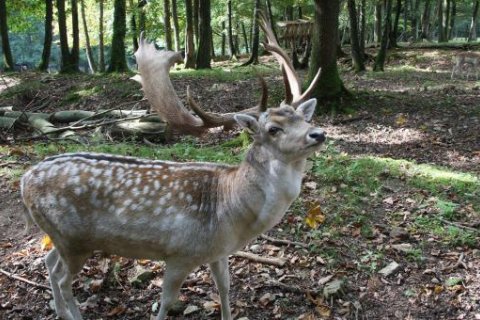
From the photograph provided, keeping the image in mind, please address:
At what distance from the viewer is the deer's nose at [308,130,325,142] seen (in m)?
3.62

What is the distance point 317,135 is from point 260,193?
64 centimetres

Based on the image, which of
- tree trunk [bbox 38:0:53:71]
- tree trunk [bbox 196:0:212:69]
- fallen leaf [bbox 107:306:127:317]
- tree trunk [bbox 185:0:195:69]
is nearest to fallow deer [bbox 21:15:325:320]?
fallen leaf [bbox 107:306:127:317]

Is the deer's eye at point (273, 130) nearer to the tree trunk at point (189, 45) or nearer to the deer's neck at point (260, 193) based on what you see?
the deer's neck at point (260, 193)

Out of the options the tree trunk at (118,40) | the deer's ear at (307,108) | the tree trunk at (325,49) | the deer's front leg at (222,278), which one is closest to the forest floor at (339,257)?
the deer's front leg at (222,278)

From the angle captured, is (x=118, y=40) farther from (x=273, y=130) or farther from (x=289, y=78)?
(x=273, y=130)

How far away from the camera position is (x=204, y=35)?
20141 millimetres

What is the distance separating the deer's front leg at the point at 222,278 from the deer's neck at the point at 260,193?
50 centimetres

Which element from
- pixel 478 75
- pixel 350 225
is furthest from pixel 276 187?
pixel 478 75

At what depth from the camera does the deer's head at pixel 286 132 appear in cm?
370

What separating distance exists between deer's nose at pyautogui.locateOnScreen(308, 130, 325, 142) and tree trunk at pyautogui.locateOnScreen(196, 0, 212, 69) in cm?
1724

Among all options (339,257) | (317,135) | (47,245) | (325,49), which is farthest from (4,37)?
(317,135)

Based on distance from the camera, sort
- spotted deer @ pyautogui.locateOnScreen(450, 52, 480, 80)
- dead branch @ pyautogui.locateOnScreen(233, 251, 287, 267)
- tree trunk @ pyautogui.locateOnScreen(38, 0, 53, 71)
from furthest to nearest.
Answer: tree trunk @ pyautogui.locateOnScreen(38, 0, 53, 71) → spotted deer @ pyautogui.locateOnScreen(450, 52, 480, 80) → dead branch @ pyautogui.locateOnScreen(233, 251, 287, 267)

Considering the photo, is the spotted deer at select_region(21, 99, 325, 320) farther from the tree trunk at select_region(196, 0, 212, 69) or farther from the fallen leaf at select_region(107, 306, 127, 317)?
the tree trunk at select_region(196, 0, 212, 69)

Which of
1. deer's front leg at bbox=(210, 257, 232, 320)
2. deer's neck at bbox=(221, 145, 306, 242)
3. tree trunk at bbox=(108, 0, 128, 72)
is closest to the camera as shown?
deer's neck at bbox=(221, 145, 306, 242)
